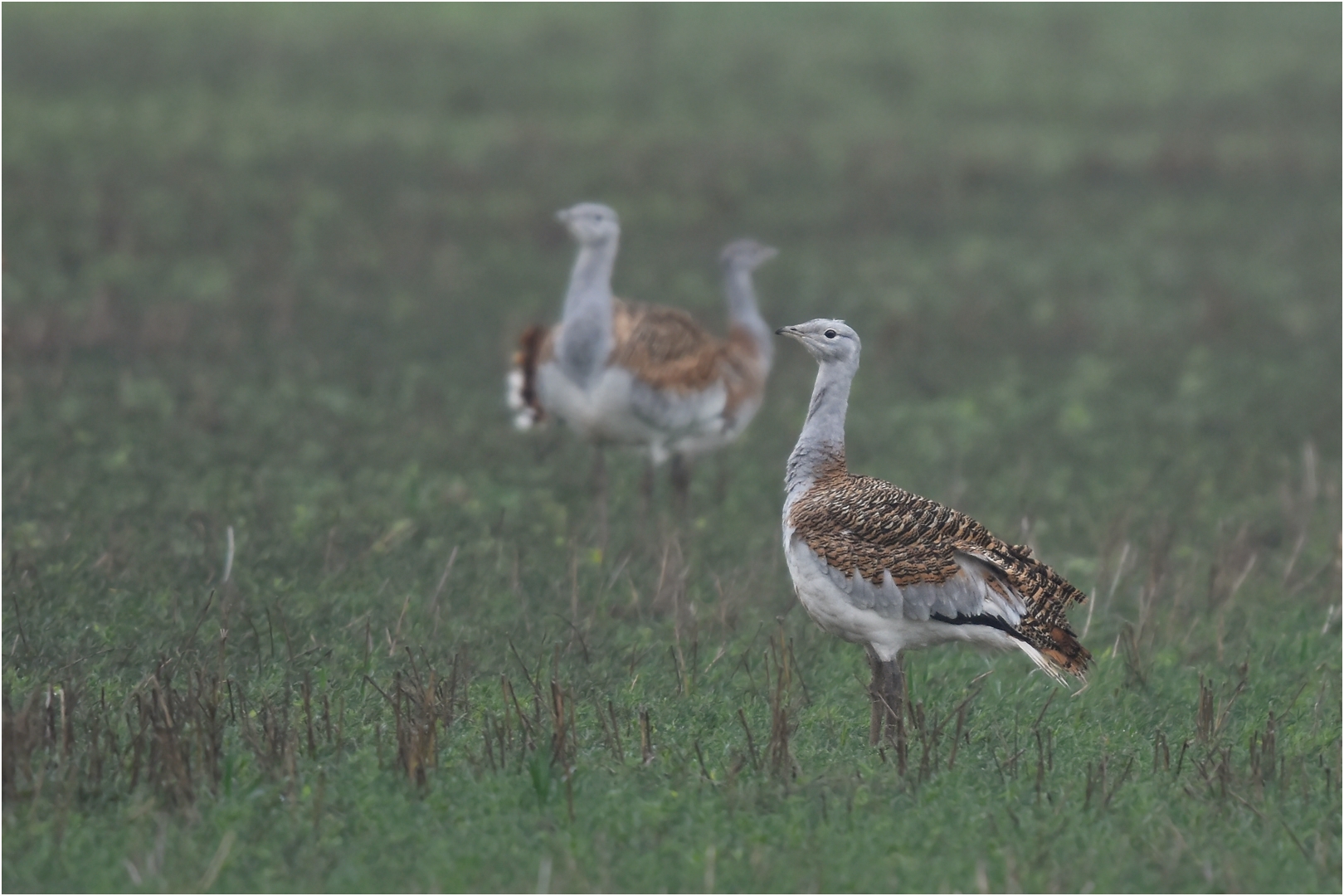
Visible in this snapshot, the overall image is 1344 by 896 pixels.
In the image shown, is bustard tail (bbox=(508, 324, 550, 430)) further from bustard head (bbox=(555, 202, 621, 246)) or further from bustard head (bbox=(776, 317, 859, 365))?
bustard head (bbox=(776, 317, 859, 365))

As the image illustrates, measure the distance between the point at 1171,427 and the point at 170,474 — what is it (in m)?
5.33

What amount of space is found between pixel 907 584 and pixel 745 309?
4.29 m

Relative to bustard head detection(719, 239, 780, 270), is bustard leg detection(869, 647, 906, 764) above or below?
below

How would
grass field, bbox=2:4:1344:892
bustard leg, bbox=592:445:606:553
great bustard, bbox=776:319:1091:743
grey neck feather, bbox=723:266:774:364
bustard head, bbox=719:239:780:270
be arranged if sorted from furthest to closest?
bustard head, bbox=719:239:780:270 → grey neck feather, bbox=723:266:774:364 → bustard leg, bbox=592:445:606:553 → great bustard, bbox=776:319:1091:743 → grass field, bbox=2:4:1344:892

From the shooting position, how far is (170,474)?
24.7 ft

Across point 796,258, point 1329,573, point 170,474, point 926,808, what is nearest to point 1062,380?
point 796,258

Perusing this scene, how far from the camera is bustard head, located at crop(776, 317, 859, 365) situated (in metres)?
5.18

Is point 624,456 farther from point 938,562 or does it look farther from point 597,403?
point 938,562

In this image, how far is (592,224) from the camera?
25.5 feet

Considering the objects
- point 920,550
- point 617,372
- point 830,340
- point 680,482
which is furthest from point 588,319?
point 920,550

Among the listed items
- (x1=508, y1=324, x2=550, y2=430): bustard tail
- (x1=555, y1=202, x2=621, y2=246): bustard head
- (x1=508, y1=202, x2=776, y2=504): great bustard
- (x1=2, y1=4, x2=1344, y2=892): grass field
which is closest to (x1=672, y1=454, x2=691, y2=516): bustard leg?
(x1=508, y1=202, x2=776, y2=504): great bustard

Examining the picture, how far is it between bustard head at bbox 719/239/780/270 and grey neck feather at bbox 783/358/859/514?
3.87 m

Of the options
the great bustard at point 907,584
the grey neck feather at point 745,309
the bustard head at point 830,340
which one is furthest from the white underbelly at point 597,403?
the great bustard at point 907,584

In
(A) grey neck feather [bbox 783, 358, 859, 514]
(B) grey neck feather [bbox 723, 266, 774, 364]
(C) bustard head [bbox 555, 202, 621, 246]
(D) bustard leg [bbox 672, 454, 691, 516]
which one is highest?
(C) bustard head [bbox 555, 202, 621, 246]
